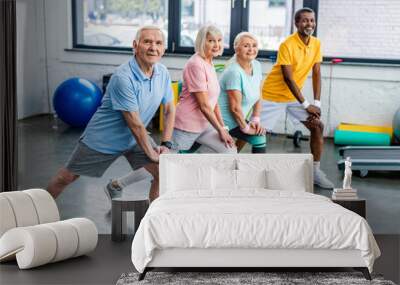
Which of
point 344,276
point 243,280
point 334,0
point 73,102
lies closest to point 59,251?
point 243,280

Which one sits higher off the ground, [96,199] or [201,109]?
[201,109]

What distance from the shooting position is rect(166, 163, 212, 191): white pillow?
629cm

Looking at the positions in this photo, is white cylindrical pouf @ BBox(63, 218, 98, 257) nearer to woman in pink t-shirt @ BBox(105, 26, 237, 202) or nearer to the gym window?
woman in pink t-shirt @ BBox(105, 26, 237, 202)

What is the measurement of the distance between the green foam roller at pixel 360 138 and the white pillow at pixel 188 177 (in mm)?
2117

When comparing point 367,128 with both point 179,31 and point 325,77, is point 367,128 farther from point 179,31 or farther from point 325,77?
point 179,31

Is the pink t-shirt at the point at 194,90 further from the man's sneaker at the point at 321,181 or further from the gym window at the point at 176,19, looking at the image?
the man's sneaker at the point at 321,181

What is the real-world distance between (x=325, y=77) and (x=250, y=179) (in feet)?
7.60

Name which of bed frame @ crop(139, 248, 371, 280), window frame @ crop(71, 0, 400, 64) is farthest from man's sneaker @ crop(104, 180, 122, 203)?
bed frame @ crop(139, 248, 371, 280)

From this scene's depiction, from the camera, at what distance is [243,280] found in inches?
214

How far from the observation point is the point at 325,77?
824cm

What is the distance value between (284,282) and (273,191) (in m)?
0.90

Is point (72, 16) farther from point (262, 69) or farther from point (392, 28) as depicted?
point (392, 28)

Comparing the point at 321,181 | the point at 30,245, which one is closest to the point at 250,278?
the point at 30,245

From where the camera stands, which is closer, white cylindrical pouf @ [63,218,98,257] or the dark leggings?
white cylindrical pouf @ [63,218,98,257]
